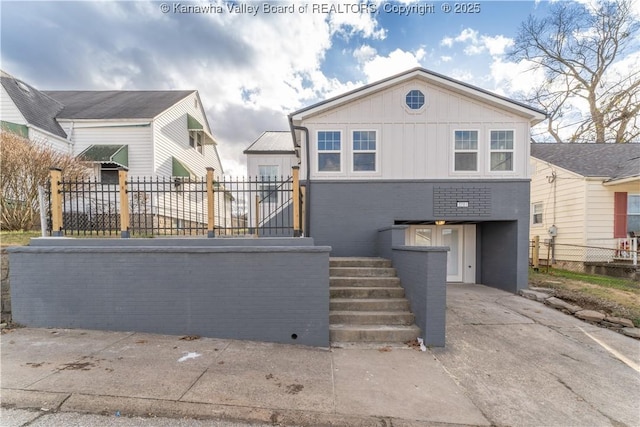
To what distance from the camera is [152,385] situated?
9.53 feet

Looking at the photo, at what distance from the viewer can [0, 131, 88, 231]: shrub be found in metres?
6.45

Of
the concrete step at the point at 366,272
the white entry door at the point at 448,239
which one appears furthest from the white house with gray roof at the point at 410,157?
the concrete step at the point at 366,272

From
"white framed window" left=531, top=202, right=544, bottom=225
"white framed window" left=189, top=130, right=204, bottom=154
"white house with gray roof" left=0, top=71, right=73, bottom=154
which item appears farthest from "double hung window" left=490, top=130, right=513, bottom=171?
"white house with gray roof" left=0, top=71, right=73, bottom=154

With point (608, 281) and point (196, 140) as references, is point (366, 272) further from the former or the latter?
point (196, 140)

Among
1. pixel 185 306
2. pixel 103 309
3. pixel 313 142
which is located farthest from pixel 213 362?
pixel 313 142

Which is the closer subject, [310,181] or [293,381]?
[293,381]

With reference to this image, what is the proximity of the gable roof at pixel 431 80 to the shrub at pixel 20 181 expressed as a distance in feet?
21.6

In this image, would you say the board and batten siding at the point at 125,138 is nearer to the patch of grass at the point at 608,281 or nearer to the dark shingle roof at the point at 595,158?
the patch of grass at the point at 608,281

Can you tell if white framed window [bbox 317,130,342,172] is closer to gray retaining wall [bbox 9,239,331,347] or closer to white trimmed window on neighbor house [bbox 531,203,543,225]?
gray retaining wall [bbox 9,239,331,347]

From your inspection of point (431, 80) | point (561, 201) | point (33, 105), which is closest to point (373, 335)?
point (431, 80)

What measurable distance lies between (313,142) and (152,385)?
239 inches

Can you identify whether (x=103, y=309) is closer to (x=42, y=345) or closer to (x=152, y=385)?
(x=42, y=345)

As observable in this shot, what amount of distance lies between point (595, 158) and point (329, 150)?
12.2m

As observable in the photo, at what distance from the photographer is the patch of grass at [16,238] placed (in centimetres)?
509
